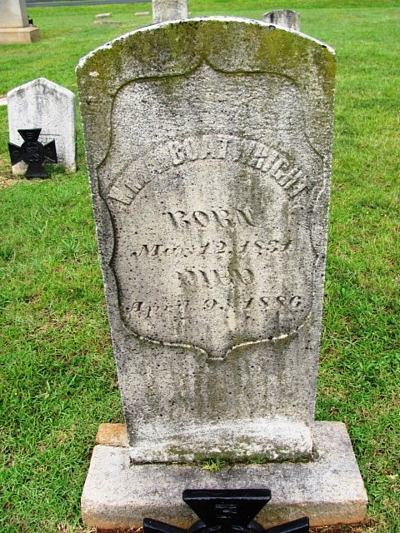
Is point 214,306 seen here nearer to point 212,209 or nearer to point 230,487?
point 212,209

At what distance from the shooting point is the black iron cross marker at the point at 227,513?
1992mm

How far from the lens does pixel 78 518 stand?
2271 millimetres

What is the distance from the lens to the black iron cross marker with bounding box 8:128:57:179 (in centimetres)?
560

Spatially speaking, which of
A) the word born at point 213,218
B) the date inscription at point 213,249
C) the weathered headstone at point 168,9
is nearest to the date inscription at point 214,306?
the date inscription at point 213,249

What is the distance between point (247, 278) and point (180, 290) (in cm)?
24

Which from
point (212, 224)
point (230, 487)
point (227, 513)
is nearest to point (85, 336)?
point (230, 487)

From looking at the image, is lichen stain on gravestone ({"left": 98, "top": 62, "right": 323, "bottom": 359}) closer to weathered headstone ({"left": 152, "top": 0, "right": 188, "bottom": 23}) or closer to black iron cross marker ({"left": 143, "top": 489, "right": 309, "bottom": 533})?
black iron cross marker ({"left": 143, "top": 489, "right": 309, "bottom": 533})

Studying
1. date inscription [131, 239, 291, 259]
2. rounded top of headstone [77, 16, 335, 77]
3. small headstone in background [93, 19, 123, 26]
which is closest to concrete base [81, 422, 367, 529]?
date inscription [131, 239, 291, 259]

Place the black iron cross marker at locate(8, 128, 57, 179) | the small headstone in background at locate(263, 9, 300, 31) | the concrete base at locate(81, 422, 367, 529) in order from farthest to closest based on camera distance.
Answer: the small headstone in background at locate(263, 9, 300, 31) < the black iron cross marker at locate(8, 128, 57, 179) < the concrete base at locate(81, 422, 367, 529)

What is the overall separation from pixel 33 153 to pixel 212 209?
4320 millimetres

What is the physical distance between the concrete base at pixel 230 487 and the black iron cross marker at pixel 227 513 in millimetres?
92

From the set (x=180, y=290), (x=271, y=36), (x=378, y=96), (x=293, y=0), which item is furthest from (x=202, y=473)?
(x=293, y=0)

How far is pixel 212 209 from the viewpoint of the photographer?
6.00 ft

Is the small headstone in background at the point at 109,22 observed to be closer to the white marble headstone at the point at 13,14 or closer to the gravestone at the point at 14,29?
the white marble headstone at the point at 13,14
